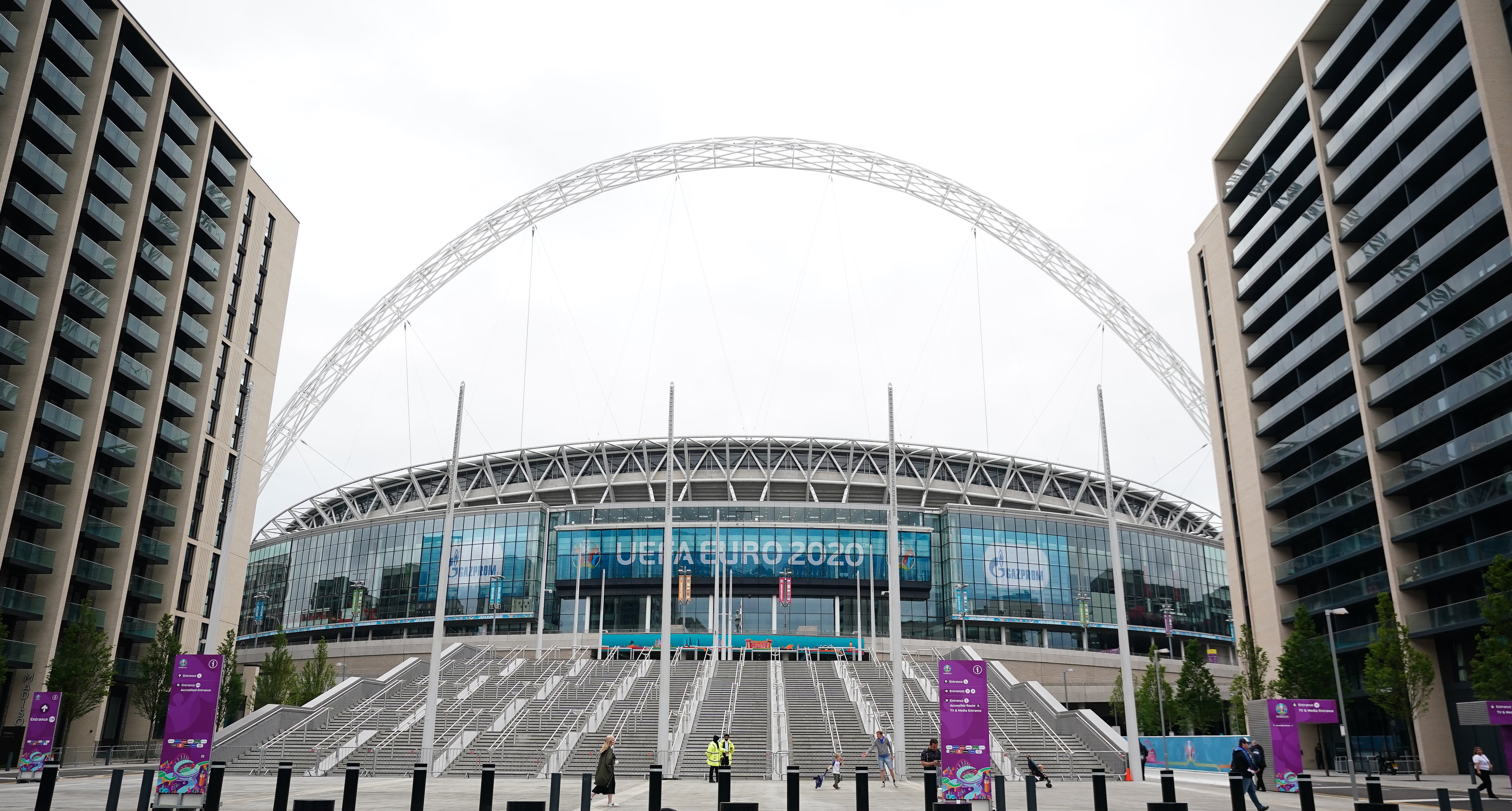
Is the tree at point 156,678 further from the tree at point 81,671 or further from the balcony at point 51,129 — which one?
the balcony at point 51,129

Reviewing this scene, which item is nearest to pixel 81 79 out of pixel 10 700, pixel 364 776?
pixel 10 700

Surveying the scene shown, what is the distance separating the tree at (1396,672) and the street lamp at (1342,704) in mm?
1540

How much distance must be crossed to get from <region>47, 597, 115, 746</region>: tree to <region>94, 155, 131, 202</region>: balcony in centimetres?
2499

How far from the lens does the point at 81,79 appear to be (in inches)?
2404

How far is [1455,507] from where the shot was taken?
4941cm

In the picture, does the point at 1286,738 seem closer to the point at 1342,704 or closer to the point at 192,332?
the point at 1342,704

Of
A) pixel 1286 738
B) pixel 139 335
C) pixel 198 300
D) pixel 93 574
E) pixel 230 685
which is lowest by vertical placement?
pixel 1286 738

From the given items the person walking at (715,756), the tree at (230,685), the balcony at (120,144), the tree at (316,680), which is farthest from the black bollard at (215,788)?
the balcony at (120,144)

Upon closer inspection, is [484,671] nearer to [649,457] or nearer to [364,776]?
[364,776]

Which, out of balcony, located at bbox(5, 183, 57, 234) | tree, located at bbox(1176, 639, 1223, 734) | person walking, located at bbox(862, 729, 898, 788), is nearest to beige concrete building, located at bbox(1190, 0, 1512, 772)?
tree, located at bbox(1176, 639, 1223, 734)

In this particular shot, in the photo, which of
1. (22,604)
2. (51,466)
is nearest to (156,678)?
(22,604)

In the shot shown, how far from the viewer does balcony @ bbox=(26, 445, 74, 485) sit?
5553 centimetres

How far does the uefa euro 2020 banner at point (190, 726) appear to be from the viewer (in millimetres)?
20031

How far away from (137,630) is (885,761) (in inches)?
2046
